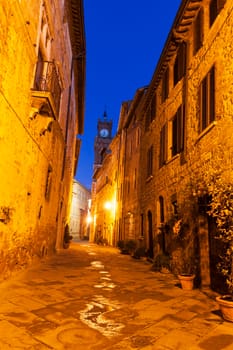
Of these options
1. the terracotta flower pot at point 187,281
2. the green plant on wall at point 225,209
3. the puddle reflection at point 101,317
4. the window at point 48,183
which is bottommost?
the puddle reflection at point 101,317

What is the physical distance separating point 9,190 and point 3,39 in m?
2.99

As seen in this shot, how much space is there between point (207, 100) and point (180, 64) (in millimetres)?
3378

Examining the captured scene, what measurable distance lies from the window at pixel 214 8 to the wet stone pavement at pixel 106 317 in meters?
7.05

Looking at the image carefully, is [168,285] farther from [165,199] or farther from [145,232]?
[145,232]

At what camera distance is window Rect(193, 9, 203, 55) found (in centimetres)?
842

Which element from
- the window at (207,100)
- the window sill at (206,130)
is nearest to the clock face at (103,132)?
the window at (207,100)

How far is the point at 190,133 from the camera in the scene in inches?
330

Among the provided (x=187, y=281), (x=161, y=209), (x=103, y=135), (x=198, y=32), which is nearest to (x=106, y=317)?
(x=187, y=281)

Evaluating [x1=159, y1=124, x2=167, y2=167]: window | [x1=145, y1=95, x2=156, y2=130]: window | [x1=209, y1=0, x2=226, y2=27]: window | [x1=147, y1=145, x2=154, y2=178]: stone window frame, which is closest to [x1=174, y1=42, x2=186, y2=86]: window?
[x1=209, y1=0, x2=226, y2=27]: window

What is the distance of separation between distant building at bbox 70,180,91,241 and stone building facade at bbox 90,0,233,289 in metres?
33.7

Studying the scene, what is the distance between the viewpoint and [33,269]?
802 cm

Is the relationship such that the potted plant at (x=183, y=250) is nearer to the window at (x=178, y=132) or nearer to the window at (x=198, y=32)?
the window at (x=178, y=132)

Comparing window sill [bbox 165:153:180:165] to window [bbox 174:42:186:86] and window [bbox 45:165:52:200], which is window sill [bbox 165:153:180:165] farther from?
window [bbox 45:165:52:200]

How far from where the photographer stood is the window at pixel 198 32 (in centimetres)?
842
